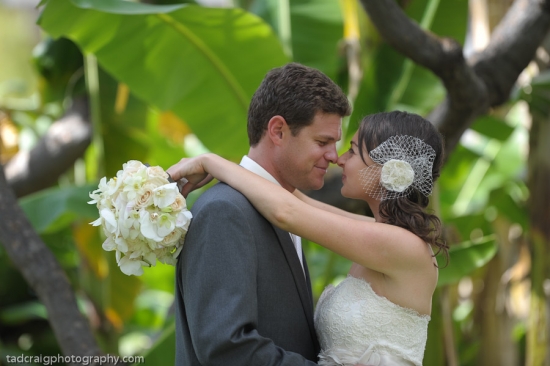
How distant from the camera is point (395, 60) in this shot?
400cm

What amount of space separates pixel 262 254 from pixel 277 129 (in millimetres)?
408

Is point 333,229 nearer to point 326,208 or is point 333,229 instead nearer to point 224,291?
point 224,291

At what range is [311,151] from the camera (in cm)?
200

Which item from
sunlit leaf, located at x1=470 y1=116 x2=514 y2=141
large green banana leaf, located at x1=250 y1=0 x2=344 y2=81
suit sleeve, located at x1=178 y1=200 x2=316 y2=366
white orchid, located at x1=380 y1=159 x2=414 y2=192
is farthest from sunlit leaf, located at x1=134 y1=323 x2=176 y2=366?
sunlit leaf, located at x1=470 y1=116 x2=514 y2=141

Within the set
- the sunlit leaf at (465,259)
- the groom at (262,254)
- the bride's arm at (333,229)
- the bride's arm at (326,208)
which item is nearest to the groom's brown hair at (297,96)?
the groom at (262,254)

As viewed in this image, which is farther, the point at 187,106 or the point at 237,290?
the point at 187,106

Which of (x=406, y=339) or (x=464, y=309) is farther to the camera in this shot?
(x=464, y=309)

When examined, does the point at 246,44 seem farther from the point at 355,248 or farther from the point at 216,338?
the point at 216,338

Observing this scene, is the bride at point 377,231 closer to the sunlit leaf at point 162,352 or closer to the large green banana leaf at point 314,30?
the sunlit leaf at point 162,352

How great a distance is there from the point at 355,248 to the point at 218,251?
0.40 metres

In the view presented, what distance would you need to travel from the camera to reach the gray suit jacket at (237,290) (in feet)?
5.37

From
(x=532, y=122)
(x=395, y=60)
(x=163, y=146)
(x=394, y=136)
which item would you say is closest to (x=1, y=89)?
(x=163, y=146)

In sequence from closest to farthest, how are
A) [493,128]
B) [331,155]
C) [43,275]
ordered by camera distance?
1. [331,155]
2. [43,275]
3. [493,128]

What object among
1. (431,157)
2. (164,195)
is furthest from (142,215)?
(431,157)
